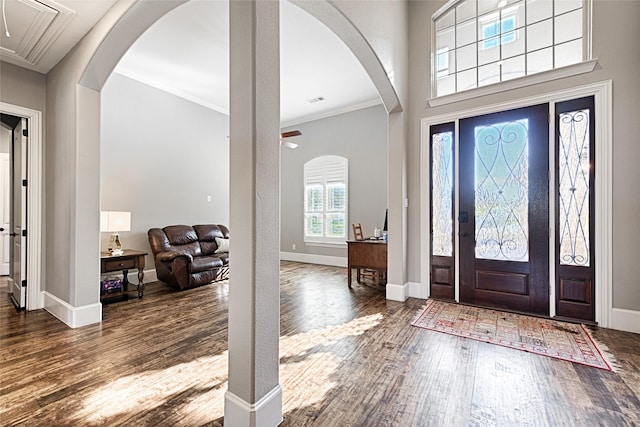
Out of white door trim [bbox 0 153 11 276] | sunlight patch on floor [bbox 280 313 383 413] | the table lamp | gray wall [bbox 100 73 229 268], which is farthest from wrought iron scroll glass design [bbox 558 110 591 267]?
white door trim [bbox 0 153 11 276]

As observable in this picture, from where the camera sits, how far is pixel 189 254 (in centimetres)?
459

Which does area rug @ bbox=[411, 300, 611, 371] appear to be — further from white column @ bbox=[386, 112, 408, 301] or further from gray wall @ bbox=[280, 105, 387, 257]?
gray wall @ bbox=[280, 105, 387, 257]

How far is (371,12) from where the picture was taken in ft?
9.72

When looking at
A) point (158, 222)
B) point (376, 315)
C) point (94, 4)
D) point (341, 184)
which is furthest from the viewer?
point (341, 184)

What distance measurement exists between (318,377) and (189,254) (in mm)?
3312

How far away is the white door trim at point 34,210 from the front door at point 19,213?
0.06 m

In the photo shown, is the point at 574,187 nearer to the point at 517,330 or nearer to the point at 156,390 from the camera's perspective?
the point at 517,330

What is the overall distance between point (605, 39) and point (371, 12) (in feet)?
7.70

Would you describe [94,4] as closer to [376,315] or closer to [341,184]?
[376,315]

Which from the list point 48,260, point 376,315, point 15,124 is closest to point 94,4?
point 15,124

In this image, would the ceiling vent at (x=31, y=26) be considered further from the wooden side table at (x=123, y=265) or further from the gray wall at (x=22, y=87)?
the wooden side table at (x=123, y=265)

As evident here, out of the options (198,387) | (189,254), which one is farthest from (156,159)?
(198,387)

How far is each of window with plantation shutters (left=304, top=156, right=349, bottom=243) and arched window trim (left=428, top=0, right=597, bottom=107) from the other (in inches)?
107

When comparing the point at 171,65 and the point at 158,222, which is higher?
the point at 171,65
